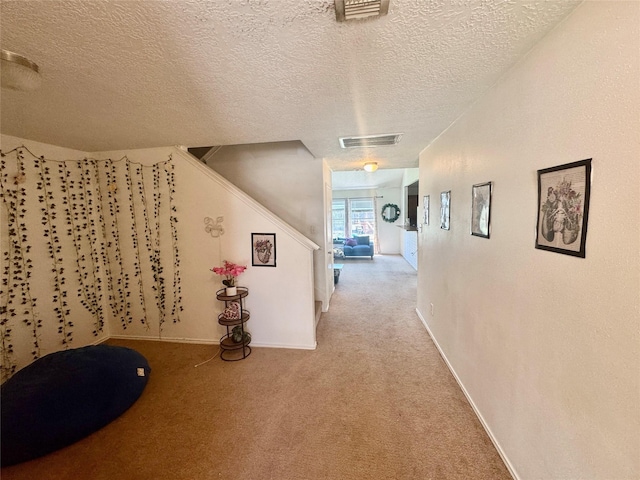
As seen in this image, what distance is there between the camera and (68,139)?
7.81 ft

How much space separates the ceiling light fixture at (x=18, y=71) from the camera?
3.79 ft

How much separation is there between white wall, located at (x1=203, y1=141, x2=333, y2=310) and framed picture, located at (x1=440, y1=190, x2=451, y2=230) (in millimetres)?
1605

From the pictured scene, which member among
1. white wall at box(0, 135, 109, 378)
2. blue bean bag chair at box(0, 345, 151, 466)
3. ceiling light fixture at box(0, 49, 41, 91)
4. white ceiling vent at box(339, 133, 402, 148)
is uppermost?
white ceiling vent at box(339, 133, 402, 148)

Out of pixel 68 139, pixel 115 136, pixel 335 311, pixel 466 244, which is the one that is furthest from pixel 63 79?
pixel 335 311

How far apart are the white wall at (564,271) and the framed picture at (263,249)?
191cm

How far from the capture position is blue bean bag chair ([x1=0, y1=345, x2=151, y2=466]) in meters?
1.49

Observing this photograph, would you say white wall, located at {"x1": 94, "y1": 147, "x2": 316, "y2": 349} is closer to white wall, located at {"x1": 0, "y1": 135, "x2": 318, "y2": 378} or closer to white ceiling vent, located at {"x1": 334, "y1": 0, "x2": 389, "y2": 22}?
white wall, located at {"x1": 0, "y1": 135, "x2": 318, "y2": 378}

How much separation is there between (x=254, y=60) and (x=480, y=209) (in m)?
1.69

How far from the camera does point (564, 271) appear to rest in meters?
1.03

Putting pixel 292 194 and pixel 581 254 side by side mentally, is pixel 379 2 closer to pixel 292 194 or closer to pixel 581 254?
pixel 581 254

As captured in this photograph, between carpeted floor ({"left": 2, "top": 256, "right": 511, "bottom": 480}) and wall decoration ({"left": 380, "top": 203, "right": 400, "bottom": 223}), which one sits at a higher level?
wall decoration ({"left": 380, "top": 203, "right": 400, "bottom": 223})

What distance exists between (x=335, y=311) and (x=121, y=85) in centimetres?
342

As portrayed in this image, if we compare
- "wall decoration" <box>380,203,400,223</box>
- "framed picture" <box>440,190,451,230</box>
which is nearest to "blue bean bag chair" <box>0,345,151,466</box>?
"framed picture" <box>440,190,451,230</box>

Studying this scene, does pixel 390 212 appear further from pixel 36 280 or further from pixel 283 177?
pixel 36 280
